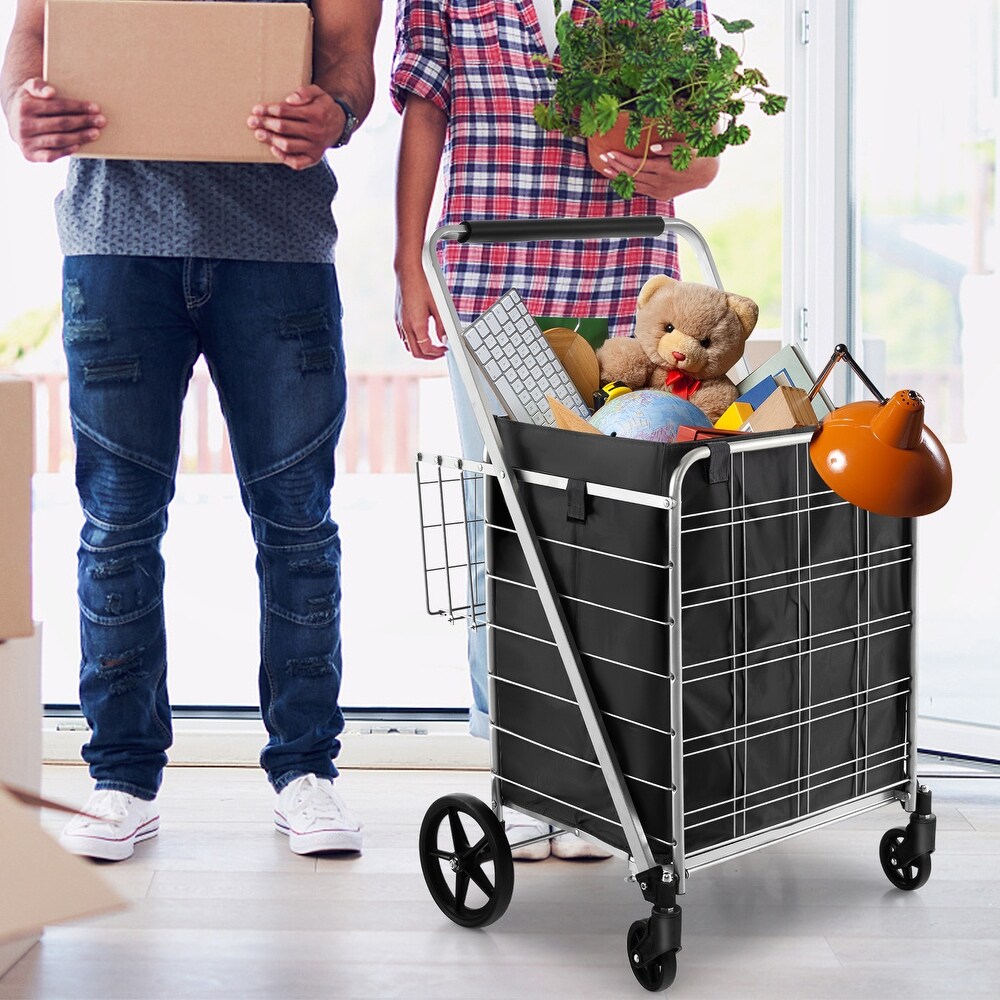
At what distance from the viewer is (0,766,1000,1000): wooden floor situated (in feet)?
4.49

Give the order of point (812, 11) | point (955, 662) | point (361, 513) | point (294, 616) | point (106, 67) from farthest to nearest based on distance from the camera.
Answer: point (361, 513), point (955, 662), point (812, 11), point (294, 616), point (106, 67)

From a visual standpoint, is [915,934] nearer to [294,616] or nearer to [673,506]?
[673,506]

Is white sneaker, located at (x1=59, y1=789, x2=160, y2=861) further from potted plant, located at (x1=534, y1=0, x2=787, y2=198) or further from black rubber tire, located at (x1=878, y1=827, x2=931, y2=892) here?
potted plant, located at (x1=534, y1=0, x2=787, y2=198)

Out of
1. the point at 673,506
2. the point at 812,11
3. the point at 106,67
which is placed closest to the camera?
the point at 673,506

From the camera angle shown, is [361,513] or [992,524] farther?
[361,513]

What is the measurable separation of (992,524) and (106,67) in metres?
1.54

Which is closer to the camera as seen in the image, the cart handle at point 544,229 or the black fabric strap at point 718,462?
the black fabric strap at point 718,462

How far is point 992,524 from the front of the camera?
212cm

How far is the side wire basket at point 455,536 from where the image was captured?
1.50m

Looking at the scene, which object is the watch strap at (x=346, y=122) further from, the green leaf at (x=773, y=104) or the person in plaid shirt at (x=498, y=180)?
the green leaf at (x=773, y=104)

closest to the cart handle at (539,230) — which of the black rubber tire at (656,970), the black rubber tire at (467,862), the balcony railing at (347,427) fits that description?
the black rubber tire at (467,862)

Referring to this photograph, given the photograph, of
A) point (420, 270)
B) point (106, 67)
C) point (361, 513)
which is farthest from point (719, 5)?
point (361, 513)

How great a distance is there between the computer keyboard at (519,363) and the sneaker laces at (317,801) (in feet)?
2.08

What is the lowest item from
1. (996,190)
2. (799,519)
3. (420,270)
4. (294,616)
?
(294,616)
